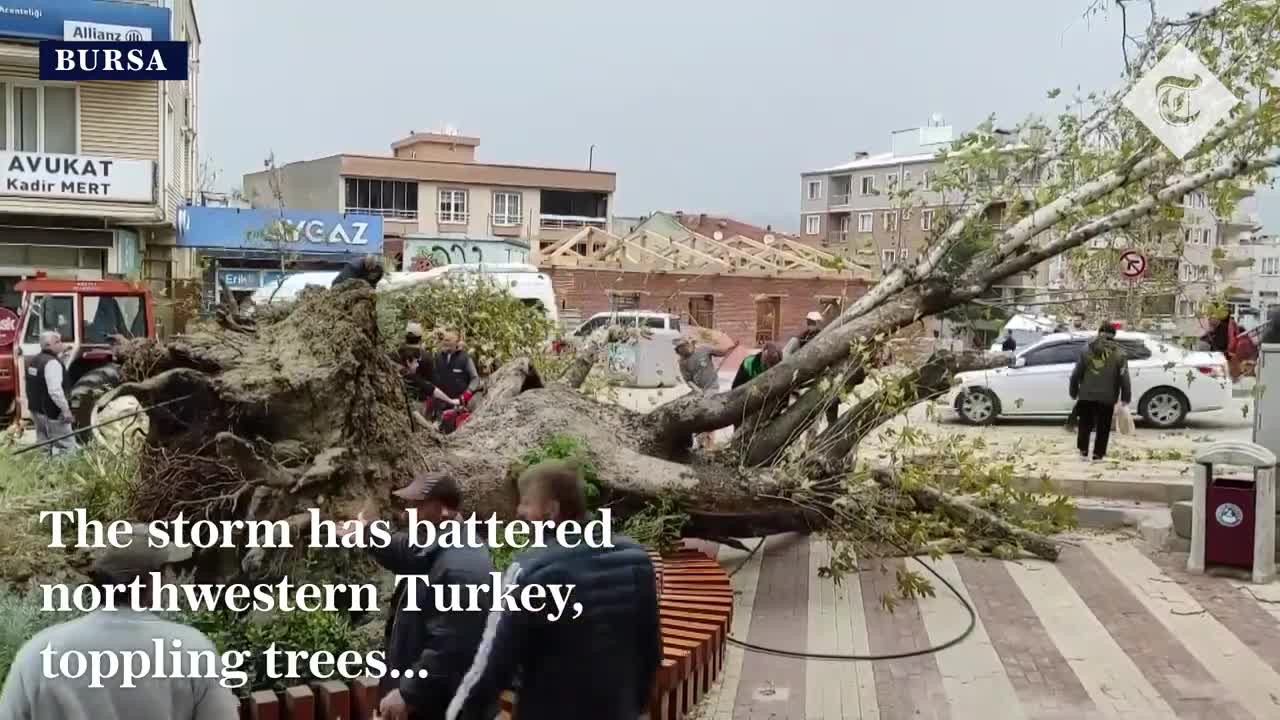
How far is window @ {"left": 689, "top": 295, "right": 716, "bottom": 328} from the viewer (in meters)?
33.0

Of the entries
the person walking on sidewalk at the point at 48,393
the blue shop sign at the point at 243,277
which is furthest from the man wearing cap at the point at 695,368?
the blue shop sign at the point at 243,277

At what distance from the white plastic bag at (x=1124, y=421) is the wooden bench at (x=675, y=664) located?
9.72 metres

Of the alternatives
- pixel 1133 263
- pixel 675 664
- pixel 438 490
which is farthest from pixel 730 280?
pixel 438 490

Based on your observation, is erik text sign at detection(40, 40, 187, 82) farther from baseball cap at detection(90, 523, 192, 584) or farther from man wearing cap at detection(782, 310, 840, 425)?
baseball cap at detection(90, 523, 192, 584)

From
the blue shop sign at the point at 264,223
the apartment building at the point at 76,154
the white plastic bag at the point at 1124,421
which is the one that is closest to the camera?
the white plastic bag at the point at 1124,421

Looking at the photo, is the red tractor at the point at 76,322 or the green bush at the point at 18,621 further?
the red tractor at the point at 76,322

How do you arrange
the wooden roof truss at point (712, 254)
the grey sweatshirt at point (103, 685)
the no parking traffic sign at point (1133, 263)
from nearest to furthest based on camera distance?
the grey sweatshirt at point (103, 685) < the no parking traffic sign at point (1133, 263) < the wooden roof truss at point (712, 254)

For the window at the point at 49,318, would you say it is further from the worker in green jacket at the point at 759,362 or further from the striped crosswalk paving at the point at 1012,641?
the striped crosswalk paving at the point at 1012,641

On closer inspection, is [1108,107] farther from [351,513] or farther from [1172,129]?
[351,513]

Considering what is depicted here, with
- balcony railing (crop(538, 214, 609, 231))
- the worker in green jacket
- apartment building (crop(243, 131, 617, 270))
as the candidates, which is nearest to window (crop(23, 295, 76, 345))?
the worker in green jacket

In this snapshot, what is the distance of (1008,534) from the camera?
29.8 feet

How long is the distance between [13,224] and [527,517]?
80.9 ft

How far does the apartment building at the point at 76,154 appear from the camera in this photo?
79.0 ft

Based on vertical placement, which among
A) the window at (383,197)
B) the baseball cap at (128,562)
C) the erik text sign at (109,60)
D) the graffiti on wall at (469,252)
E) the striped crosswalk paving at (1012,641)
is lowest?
the striped crosswalk paving at (1012,641)
